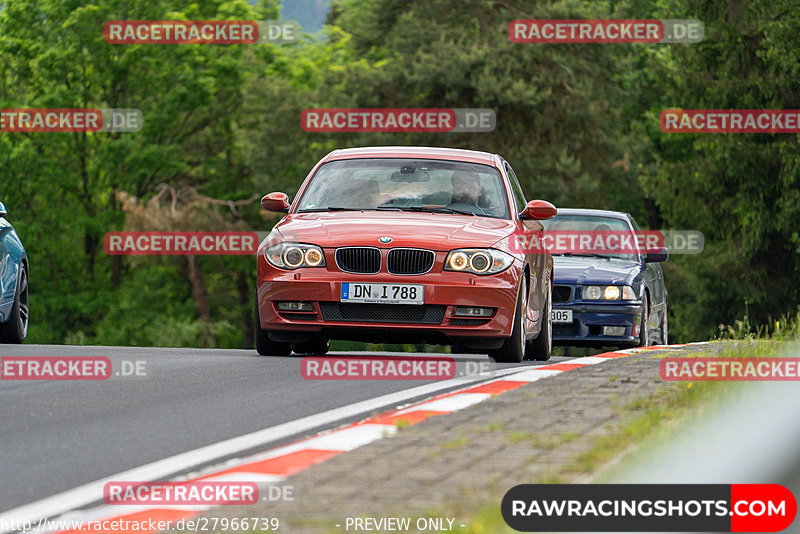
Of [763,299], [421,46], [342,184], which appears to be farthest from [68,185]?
[342,184]

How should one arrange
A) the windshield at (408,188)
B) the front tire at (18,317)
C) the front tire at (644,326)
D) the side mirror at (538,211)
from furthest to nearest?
1. the front tire at (644,326)
2. the front tire at (18,317)
3. the side mirror at (538,211)
4. the windshield at (408,188)

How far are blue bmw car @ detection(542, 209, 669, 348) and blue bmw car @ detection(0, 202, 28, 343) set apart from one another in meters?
6.38

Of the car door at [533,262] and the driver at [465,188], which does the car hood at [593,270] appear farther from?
the driver at [465,188]

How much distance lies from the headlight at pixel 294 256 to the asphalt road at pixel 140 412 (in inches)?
31.0

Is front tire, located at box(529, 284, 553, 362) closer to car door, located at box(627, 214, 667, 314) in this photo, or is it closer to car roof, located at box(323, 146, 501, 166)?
car roof, located at box(323, 146, 501, 166)

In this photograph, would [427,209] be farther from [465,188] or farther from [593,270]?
[593,270]

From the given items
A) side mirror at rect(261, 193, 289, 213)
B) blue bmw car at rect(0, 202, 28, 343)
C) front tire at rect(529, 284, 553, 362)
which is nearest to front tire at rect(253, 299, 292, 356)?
side mirror at rect(261, 193, 289, 213)

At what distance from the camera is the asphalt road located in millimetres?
6719

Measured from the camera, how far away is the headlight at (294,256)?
11.5m

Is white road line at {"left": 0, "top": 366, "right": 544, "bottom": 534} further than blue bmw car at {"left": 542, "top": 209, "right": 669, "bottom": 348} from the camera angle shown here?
No

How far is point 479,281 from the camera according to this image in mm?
11461

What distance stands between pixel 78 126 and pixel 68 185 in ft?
12.6

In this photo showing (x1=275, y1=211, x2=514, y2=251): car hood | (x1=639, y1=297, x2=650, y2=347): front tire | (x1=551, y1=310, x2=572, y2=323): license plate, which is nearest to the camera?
(x1=275, y1=211, x2=514, y2=251): car hood

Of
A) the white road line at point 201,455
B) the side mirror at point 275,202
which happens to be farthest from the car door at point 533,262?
the white road line at point 201,455
